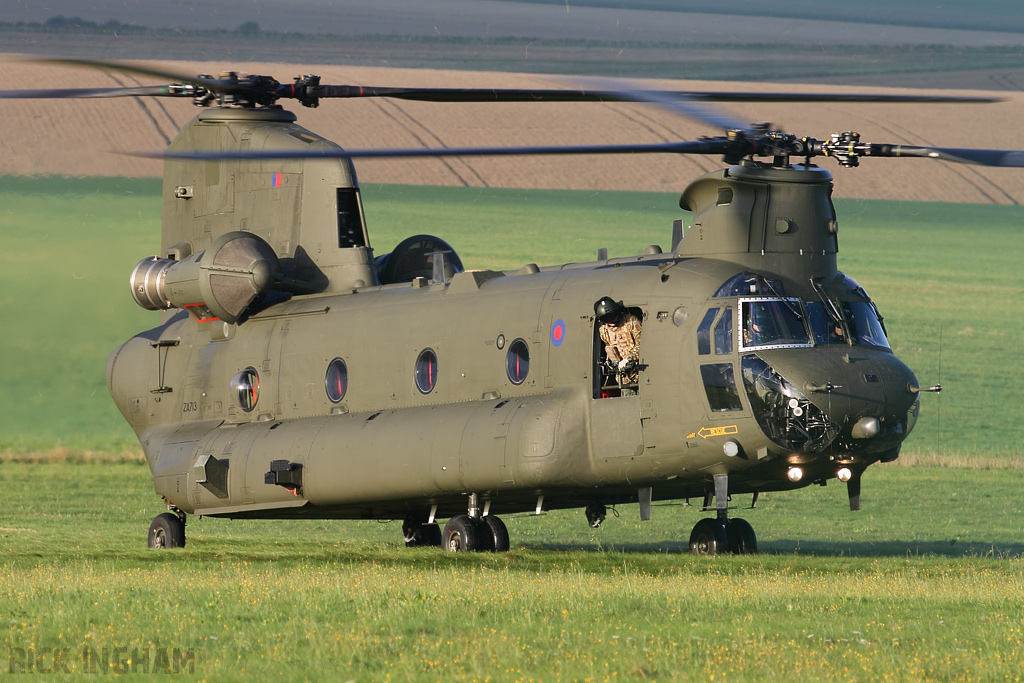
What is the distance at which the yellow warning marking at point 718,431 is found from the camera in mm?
18750

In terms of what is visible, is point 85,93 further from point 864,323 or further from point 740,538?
point 864,323

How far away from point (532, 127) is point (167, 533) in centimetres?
4237

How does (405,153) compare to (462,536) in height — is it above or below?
above

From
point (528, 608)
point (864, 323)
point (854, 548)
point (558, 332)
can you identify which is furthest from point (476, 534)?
point (854, 548)

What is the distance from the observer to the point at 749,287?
19.1 meters

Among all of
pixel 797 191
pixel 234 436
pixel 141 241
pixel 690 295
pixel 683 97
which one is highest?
pixel 141 241

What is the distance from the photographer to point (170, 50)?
7575 cm

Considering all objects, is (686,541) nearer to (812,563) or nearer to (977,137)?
(812,563)

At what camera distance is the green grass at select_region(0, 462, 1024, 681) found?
41.3ft

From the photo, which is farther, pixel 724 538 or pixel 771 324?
pixel 724 538

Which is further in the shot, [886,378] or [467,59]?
[467,59]

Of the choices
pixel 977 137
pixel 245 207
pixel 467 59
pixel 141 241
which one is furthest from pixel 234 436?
pixel 467 59

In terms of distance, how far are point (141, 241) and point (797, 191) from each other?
116 ft

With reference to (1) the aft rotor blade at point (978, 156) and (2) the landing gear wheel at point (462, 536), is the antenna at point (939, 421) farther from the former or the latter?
(1) the aft rotor blade at point (978, 156)
